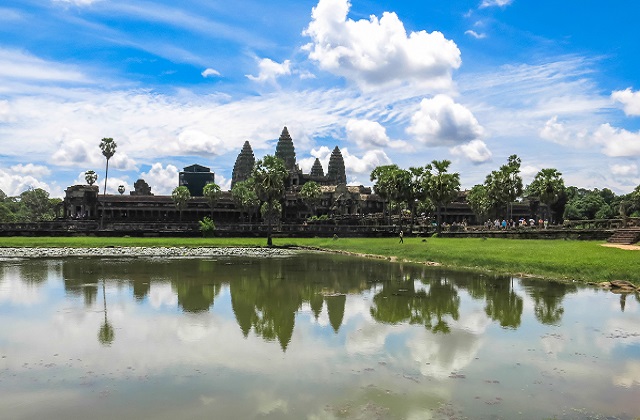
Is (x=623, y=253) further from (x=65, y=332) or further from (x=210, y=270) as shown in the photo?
(x=65, y=332)

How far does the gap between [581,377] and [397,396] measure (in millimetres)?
4585

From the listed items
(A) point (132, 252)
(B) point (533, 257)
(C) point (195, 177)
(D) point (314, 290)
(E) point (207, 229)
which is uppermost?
(C) point (195, 177)

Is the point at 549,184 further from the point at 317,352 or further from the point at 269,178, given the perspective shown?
the point at 317,352

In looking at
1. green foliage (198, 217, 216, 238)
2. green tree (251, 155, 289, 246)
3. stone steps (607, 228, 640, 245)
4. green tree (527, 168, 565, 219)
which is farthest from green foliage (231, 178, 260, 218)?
stone steps (607, 228, 640, 245)

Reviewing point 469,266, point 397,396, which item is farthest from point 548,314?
point 469,266

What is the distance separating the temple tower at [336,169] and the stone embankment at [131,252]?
114990mm

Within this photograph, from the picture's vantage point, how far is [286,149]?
561 feet

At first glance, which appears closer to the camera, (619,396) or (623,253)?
A: (619,396)

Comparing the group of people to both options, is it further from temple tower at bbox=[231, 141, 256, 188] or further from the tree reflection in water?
temple tower at bbox=[231, 141, 256, 188]

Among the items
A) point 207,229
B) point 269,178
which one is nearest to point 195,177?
point 207,229

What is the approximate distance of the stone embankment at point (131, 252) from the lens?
177 feet

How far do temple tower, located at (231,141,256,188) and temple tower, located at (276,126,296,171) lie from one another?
9.63m

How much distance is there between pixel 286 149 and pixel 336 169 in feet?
64.1

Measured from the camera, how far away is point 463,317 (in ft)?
65.6
